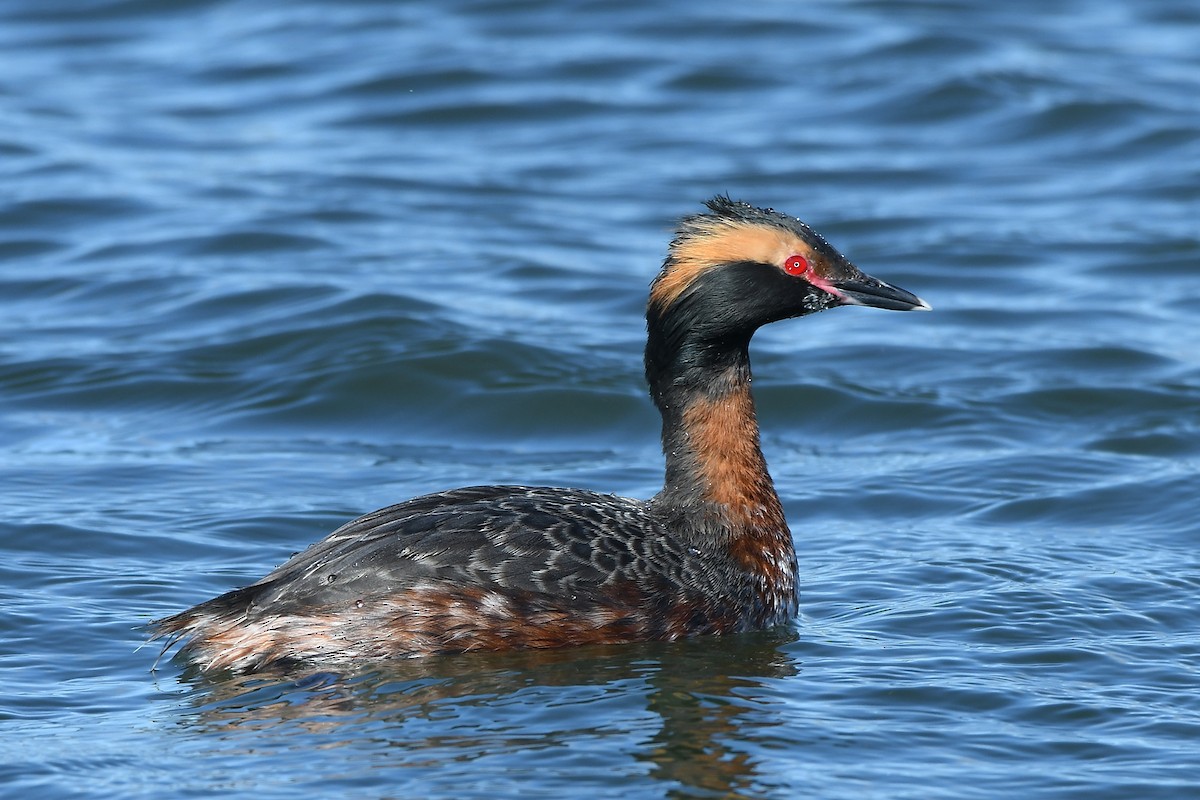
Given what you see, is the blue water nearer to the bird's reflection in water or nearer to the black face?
the bird's reflection in water

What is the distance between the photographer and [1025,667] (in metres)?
8.09

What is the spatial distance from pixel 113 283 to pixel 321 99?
19.7 feet

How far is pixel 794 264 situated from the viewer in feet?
28.7

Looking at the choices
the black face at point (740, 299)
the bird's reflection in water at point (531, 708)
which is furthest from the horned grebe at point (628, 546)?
the bird's reflection in water at point (531, 708)

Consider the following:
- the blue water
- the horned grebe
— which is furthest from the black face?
the blue water

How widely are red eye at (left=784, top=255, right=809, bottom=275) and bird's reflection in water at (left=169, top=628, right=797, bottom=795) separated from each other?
180cm

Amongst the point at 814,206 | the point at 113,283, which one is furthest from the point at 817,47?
the point at 113,283

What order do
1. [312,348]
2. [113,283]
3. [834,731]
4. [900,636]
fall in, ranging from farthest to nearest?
[113,283] → [312,348] → [900,636] → [834,731]

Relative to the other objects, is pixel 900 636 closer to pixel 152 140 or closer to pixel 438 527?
pixel 438 527

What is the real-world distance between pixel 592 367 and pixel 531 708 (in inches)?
235

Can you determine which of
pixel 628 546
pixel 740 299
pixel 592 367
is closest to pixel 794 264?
pixel 740 299

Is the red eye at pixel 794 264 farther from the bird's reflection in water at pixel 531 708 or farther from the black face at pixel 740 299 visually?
the bird's reflection in water at pixel 531 708

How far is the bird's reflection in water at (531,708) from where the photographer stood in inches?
277

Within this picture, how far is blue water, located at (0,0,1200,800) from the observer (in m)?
7.30
